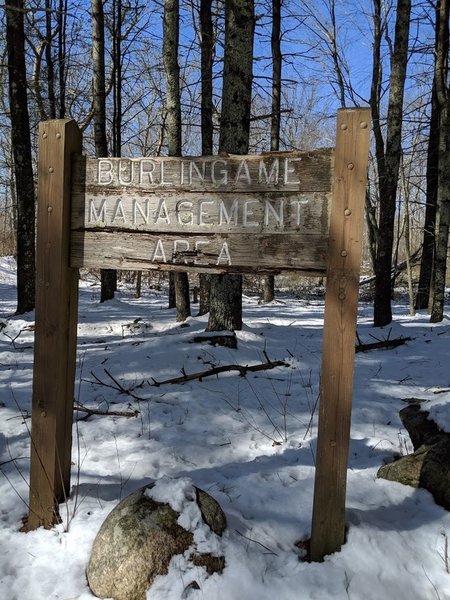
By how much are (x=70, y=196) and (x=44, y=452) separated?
1471 millimetres

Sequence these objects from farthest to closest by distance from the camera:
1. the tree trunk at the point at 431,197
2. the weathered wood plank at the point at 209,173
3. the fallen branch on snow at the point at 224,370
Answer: the tree trunk at the point at 431,197, the fallen branch on snow at the point at 224,370, the weathered wood plank at the point at 209,173

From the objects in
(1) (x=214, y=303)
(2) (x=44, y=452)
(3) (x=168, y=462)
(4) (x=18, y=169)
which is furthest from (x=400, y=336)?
(4) (x=18, y=169)

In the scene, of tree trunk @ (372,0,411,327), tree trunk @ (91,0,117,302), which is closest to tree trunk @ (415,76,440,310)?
tree trunk @ (372,0,411,327)

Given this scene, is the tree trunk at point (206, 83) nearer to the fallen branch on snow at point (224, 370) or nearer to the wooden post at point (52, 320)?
the fallen branch on snow at point (224, 370)

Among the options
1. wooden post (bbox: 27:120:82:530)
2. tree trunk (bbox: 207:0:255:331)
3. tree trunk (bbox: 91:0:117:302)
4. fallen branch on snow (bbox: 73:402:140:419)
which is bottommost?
fallen branch on snow (bbox: 73:402:140:419)

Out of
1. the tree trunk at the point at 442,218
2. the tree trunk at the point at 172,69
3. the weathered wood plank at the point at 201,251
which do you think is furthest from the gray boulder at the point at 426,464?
the tree trunk at the point at 442,218

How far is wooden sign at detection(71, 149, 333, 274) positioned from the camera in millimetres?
2330

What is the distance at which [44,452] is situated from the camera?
8.75 feet

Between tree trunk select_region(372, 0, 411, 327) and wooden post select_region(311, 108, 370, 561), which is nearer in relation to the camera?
wooden post select_region(311, 108, 370, 561)

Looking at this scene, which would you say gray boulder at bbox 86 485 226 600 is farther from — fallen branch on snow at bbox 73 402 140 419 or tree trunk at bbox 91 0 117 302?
tree trunk at bbox 91 0 117 302

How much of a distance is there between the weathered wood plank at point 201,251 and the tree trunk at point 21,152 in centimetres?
821

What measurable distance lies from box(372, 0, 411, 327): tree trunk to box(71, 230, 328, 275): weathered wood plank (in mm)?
7697

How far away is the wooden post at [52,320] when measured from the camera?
2.56 metres

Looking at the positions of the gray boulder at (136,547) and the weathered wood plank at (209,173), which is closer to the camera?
the gray boulder at (136,547)
